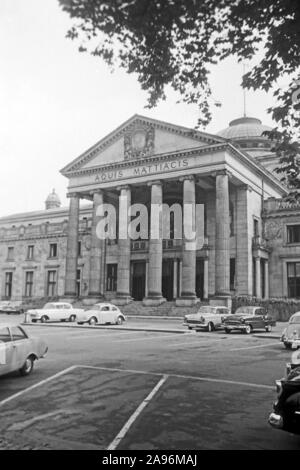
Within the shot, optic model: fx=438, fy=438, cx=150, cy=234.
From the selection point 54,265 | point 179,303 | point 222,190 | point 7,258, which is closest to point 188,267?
point 179,303

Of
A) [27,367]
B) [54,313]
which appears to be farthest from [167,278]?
[27,367]

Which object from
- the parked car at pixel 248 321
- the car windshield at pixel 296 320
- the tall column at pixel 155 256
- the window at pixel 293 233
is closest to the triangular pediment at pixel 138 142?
the tall column at pixel 155 256

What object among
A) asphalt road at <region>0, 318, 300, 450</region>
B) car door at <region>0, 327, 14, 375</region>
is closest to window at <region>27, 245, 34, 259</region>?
asphalt road at <region>0, 318, 300, 450</region>

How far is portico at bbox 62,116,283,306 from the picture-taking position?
3922 centimetres

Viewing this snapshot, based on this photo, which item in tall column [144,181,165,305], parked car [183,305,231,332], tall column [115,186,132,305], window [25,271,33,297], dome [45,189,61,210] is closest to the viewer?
parked car [183,305,231,332]

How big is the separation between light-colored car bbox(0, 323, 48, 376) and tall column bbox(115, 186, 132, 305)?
2996cm

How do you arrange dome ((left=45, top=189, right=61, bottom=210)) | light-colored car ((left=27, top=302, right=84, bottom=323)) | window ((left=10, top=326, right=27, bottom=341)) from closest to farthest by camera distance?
window ((left=10, top=326, right=27, bottom=341)) → light-colored car ((left=27, top=302, right=84, bottom=323)) → dome ((left=45, top=189, right=61, bottom=210))

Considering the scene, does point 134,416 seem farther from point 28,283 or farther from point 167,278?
point 28,283

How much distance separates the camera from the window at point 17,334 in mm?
11508

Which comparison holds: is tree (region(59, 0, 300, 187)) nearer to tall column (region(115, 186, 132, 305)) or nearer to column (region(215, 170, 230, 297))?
column (region(215, 170, 230, 297))

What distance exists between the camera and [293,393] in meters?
6.20

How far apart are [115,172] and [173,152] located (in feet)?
23.9

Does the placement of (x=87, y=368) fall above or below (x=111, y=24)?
below
